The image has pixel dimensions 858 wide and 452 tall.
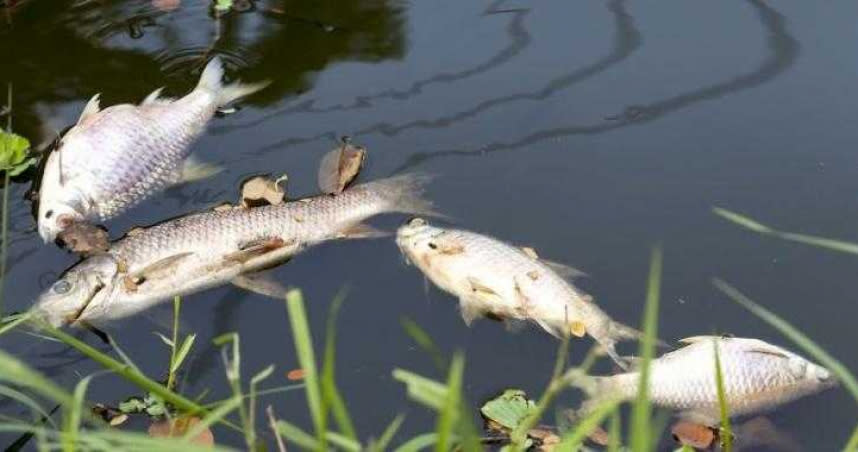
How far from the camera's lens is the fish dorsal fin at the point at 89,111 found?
150 inches

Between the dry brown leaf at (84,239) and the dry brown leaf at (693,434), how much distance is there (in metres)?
1.85

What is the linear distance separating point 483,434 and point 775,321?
1.18 metres

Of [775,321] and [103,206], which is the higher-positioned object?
[775,321]

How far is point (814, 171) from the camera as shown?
3.66 meters

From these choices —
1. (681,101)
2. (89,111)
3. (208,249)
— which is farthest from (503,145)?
(89,111)

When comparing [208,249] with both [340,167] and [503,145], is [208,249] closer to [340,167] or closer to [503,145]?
[340,167]

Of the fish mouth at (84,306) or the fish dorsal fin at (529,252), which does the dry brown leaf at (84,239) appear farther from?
the fish dorsal fin at (529,252)

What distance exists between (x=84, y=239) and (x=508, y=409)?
4.89 ft

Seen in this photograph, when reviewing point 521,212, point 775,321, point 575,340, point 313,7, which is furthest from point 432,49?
point 775,321

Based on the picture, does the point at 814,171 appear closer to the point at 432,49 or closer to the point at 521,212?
the point at 521,212

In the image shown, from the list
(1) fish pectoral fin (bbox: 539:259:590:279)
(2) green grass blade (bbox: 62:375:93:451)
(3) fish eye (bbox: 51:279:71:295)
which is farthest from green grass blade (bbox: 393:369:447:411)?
(3) fish eye (bbox: 51:279:71:295)

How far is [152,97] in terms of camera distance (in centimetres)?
405

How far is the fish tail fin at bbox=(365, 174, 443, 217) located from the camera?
3520 mm

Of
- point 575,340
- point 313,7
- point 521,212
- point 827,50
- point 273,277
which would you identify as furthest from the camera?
point 313,7
